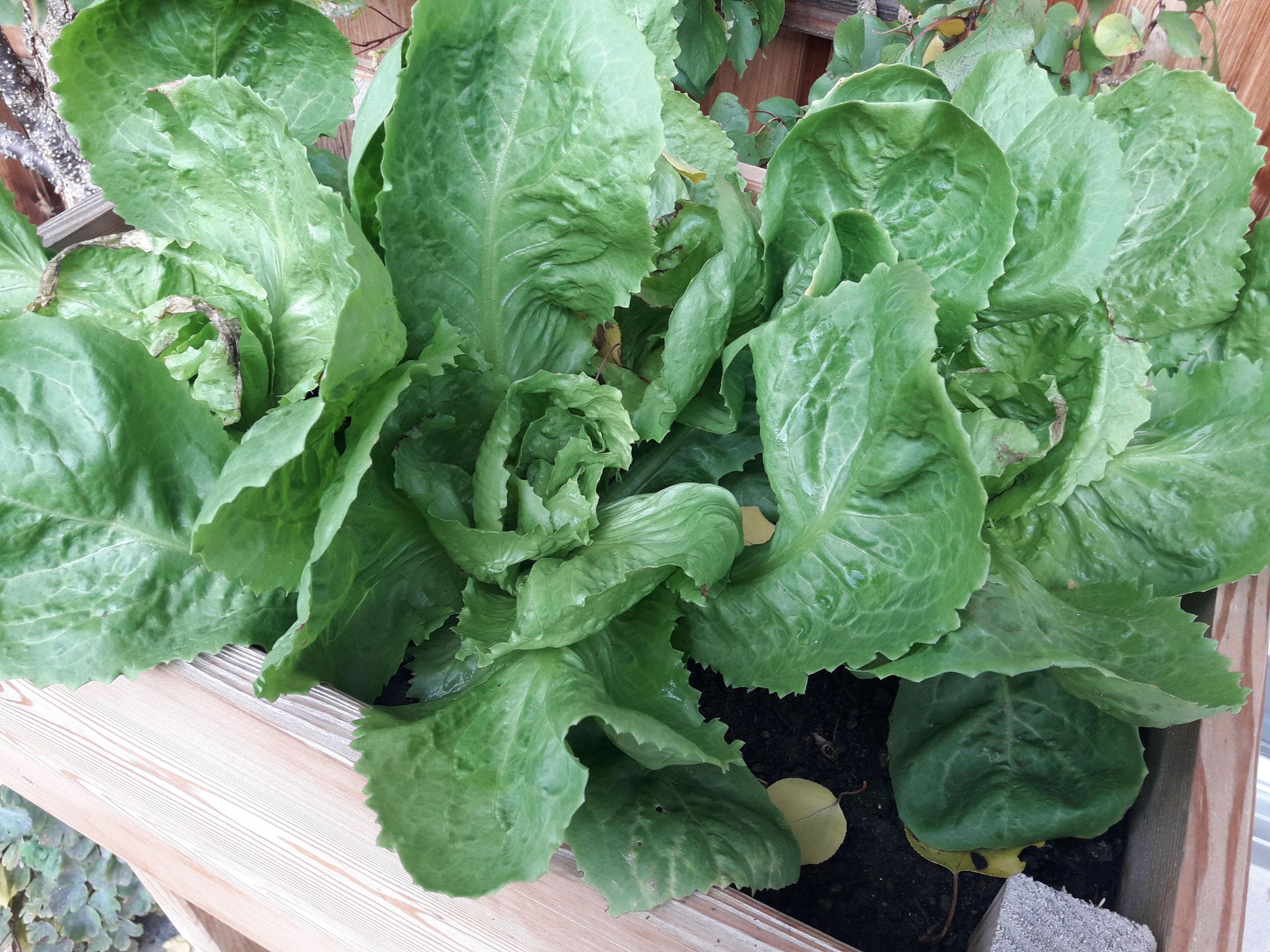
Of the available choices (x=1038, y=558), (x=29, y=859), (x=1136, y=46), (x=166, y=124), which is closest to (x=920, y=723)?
(x=1038, y=558)

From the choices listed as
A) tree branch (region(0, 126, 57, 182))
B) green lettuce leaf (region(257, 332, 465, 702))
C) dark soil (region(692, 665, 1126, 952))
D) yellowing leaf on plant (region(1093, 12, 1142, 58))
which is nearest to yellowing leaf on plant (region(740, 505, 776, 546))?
dark soil (region(692, 665, 1126, 952))

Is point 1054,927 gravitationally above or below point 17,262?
below

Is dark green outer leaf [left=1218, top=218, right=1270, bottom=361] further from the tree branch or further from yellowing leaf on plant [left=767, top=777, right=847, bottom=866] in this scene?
the tree branch

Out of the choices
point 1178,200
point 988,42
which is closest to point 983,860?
point 1178,200

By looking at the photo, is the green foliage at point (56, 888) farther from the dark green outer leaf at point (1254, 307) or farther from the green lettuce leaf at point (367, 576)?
the dark green outer leaf at point (1254, 307)

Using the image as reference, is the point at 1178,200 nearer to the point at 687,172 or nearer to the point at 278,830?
the point at 687,172

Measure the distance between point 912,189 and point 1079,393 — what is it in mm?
191

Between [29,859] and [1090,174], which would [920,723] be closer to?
[1090,174]

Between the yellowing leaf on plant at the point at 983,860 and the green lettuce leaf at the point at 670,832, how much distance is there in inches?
5.6

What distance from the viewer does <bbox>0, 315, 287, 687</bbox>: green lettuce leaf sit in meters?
0.52

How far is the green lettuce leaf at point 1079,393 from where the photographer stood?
0.60 m

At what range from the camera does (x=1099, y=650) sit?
576 mm

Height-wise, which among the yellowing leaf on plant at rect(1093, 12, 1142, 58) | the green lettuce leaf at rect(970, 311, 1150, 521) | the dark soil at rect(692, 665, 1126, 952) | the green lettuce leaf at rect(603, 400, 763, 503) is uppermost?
the yellowing leaf on plant at rect(1093, 12, 1142, 58)

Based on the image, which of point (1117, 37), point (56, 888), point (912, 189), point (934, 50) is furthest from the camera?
point (56, 888)
